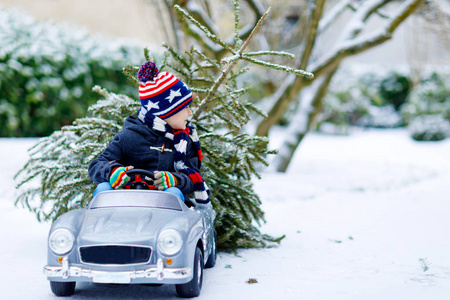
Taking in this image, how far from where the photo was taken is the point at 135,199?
3.33 metres

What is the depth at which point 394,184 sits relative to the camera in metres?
9.09

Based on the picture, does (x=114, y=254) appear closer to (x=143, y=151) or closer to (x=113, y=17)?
(x=143, y=151)

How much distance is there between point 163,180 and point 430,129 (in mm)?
13248

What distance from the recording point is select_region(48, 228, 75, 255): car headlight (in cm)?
302

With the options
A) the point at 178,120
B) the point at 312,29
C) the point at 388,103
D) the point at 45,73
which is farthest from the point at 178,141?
the point at 388,103

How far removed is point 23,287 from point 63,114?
6.69 metres

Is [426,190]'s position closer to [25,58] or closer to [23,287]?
[23,287]

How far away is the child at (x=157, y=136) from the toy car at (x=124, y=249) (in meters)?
0.43

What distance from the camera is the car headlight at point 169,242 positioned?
2996 millimetres

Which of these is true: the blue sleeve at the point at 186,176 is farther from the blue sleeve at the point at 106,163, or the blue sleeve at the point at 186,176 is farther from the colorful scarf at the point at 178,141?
the blue sleeve at the point at 106,163

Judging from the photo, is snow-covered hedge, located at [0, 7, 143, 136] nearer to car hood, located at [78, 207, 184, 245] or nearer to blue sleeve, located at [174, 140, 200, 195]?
blue sleeve, located at [174, 140, 200, 195]

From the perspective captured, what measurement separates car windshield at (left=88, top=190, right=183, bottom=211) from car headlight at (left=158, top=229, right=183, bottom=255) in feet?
1.08

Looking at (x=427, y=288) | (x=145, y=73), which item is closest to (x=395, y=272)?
(x=427, y=288)

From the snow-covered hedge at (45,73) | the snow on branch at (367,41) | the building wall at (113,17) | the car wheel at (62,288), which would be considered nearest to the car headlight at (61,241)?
the car wheel at (62,288)
